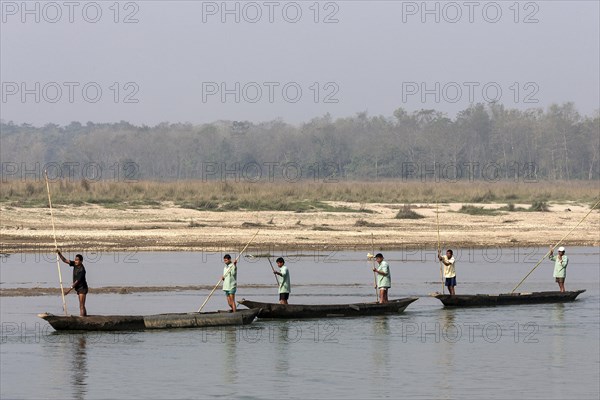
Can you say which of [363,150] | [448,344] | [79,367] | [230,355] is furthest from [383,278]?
[363,150]

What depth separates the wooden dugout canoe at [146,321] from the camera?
22.1 m

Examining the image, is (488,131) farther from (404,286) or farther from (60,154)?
(404,286)

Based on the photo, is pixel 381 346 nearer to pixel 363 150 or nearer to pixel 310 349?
pixel 310 349

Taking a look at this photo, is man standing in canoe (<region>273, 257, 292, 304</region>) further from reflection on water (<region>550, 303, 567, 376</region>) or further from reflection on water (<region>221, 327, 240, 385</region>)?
reflection on water (<region>550, 303, 567, 376</region>)

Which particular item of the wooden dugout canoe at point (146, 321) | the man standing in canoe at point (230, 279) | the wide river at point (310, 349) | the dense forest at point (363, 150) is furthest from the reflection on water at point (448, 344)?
the dense forest at point (363, 150)

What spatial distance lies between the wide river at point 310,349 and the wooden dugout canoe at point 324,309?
7.3 inches

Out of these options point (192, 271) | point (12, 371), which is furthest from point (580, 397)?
point (192, 271)

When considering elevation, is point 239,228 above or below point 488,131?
below

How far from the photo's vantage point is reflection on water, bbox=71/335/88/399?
17844 millimetres

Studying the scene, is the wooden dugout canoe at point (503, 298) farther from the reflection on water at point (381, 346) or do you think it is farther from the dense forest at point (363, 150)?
the dense forest at point (363, 150)

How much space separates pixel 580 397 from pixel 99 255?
21560 mm

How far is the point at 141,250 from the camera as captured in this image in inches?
1499

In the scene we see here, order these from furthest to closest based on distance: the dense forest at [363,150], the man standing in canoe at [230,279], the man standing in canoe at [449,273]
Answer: the dense forest at [363,150]
the man standing in canoe at [449,273]
the man standing in canoe at [230,279]

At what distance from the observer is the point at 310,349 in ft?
71.9
